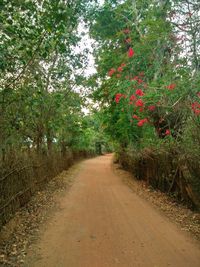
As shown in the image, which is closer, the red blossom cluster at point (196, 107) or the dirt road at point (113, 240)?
the dirt road at point (113, 240)

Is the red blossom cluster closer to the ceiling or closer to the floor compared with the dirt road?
closer to the ceiling

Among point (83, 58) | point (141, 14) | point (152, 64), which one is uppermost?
point (141, 14)

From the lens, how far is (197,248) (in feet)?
16.6

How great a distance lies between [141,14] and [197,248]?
31.7 ft

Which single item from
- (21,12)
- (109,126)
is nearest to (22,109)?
(21,12)

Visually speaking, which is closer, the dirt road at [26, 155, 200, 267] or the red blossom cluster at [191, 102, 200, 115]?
the dirt road at [26, 155, 200, 267]

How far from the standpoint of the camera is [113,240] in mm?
5449

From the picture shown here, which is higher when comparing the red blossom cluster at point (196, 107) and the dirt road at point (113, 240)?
the red blossom cluster at point (196, 107)

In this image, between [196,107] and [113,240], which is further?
[196,107]

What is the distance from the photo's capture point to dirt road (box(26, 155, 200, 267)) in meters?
4.53

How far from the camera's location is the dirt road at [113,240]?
453 centimetres

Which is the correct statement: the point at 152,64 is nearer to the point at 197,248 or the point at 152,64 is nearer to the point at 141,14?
the point at 141,14

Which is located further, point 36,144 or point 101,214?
point 36,144

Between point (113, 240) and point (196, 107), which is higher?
point (196, 107)
